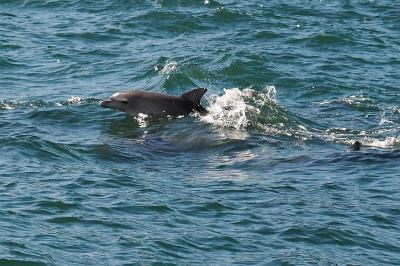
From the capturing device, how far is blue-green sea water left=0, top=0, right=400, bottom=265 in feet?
45.1

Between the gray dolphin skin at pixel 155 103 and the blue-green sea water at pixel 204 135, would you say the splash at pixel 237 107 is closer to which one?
the blue-green sea water at pixel 204 135

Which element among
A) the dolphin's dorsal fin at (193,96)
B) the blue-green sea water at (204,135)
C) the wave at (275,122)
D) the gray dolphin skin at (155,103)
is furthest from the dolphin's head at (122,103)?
the wave at (275,122)

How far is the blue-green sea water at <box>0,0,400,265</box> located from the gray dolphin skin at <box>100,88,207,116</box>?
0.85 feet

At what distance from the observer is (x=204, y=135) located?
62.7ft

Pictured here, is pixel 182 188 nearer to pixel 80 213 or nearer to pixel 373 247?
→ pixel 80 213

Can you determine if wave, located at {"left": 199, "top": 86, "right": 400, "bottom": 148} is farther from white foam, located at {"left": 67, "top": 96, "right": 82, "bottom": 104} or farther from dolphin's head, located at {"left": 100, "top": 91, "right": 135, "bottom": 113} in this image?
white foam, located at {"left": 67, "top": 96, "right": 82, "bottom": 104}

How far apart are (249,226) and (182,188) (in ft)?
6.84

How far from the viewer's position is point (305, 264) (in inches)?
512

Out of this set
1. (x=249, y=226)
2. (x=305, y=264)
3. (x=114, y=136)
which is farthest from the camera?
(x=114, y=136)

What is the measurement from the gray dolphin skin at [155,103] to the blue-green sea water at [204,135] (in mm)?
258

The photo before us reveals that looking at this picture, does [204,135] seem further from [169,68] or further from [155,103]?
[169,68]

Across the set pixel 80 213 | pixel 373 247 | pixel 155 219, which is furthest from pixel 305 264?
pixel 80 213

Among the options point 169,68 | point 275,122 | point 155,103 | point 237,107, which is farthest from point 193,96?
point 169,68

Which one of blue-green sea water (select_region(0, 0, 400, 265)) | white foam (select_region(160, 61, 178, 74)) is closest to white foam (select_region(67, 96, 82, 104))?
blue-green sea water (select_region(0, 0, 400, 265))
